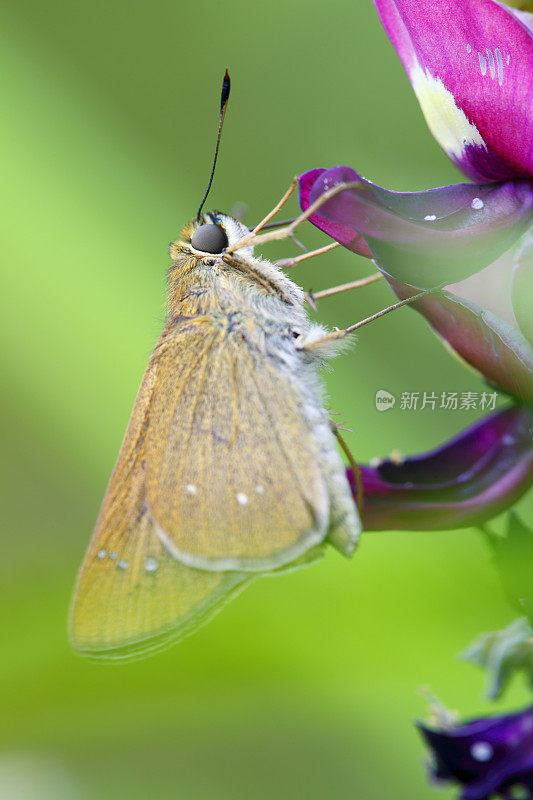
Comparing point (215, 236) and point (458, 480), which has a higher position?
point (215, 236)

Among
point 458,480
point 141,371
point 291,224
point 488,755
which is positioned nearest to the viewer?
point 488,755

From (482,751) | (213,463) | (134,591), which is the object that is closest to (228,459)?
(213,463)

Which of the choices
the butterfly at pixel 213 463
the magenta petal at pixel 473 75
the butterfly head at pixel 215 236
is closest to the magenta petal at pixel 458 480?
the butterfly at pixel 213 463

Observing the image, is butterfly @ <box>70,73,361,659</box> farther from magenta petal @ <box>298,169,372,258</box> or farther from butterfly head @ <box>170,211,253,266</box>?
magenta petal @ <box>298,169,372,258</box>

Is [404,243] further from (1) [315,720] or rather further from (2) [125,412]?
(1) [315,720]

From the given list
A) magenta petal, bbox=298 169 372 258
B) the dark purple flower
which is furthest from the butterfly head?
the dark purple flower

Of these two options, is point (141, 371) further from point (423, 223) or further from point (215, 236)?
point (423, 223)
